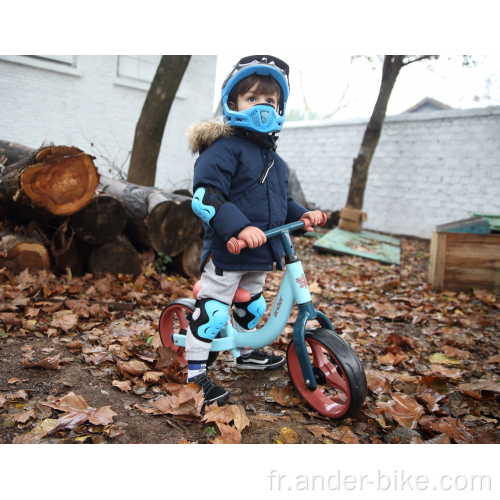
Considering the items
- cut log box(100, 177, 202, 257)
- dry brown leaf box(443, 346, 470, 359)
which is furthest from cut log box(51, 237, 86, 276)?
dry brown leaf box(443, 346, 470, 359)

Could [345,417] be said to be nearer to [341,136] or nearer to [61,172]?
[61,172]

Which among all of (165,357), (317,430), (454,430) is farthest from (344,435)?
(165,357)

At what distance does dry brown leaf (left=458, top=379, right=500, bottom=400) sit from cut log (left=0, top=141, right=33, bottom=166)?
5.73 metres

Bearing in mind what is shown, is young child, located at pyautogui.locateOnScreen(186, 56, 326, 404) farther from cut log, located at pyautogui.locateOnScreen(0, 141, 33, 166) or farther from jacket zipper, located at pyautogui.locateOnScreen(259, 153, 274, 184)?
cut log, located at pyautogui.locateOnScreen(0, 141, 33, 166)

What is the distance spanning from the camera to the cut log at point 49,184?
346cm

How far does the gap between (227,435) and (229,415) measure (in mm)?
161

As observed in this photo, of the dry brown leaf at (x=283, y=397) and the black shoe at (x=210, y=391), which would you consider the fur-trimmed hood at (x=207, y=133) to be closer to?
the black shoe at (x=210, y=391)

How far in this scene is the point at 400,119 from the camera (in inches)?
384

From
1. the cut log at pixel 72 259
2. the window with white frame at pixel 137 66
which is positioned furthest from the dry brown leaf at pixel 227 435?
the window with white frame at pixel 137 66

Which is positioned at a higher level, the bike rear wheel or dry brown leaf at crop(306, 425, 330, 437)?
the bike rear wheel

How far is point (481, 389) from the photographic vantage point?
8.14 ft

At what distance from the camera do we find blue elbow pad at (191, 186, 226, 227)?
78.2 inches
